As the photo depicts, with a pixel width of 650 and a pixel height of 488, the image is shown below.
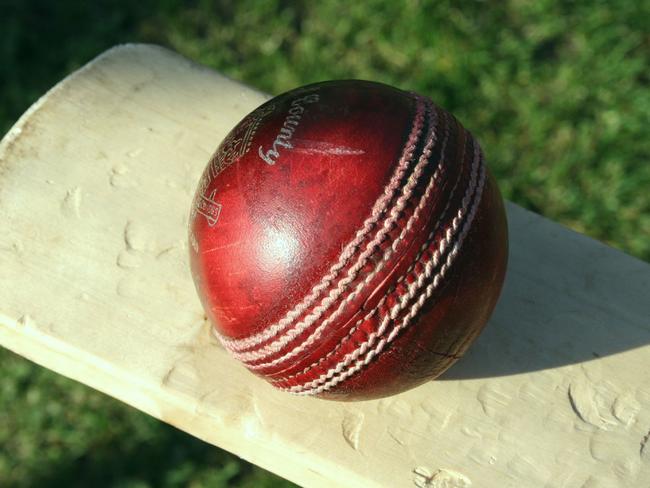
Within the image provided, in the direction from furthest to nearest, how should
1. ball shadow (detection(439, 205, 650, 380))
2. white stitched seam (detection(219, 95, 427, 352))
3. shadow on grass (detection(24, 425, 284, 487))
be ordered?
shadow on grass (detection(24, 425, 284, 487)), ball shadow (detection(439, 205, 650, 380)), white stitched seam (detection(219, 95, 427, 352))

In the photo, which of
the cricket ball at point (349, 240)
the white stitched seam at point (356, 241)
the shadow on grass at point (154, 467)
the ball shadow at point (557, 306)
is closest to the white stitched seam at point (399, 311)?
the cricket ball at point (349, 240)

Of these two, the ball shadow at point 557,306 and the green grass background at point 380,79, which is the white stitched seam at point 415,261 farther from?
the green grass background at point 380,79

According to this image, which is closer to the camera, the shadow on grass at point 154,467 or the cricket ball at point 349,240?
the cricket ball at point 349,240

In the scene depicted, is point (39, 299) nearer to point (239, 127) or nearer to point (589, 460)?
point (239, 127)

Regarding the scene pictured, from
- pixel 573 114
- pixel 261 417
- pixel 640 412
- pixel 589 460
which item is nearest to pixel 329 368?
pixel 261 417

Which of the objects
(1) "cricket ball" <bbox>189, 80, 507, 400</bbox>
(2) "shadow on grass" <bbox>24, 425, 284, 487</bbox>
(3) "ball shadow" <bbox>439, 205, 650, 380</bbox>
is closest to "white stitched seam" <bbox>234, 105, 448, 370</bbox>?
(1) "cricket ball" <bbox>189, 80, 507, 400</bbox>

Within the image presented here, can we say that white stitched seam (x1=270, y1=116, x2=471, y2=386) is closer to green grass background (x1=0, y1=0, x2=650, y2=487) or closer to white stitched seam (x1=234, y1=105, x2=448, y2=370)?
white stitched seam (x1=234, y1=105, x2=448, y2=370)

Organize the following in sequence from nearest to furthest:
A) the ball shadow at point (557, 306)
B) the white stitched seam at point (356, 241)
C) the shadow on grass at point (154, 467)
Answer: the white stitched seam at point (356, 241)
the ball shadow at point (557, 306)
the shadow on grass at point (154, 467)
